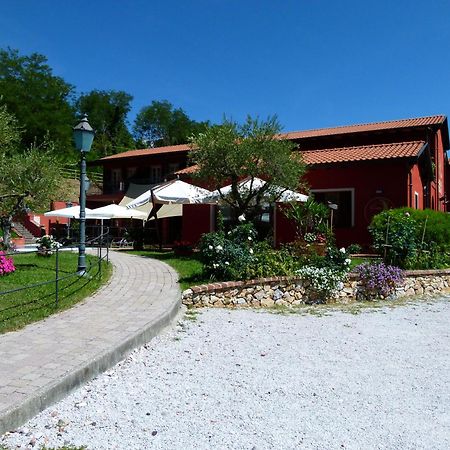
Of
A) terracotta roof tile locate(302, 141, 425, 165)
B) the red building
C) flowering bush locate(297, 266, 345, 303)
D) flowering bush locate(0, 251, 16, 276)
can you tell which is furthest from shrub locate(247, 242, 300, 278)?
terracotta roof tile locate(302, 141, 425, 165)

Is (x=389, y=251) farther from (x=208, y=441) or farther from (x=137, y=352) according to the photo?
(x=208, y=441)

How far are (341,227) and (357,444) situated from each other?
12.7 meters

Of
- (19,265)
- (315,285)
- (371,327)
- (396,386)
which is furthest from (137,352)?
(19,265)

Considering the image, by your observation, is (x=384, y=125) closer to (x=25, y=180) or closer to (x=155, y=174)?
(x=155, y=174)

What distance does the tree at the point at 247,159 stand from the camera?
13.0m

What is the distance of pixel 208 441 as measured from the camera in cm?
328

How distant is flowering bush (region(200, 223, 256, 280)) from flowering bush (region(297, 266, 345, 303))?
126cm

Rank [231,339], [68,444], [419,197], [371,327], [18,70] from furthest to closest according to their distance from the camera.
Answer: [18,70]
[419,197]
[371,327]
[231,339]
[68,444]

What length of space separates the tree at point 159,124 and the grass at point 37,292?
5772 centimetres

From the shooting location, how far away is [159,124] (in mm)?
69562

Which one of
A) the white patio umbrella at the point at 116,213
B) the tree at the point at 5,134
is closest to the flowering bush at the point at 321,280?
the tree at the point at 5,134

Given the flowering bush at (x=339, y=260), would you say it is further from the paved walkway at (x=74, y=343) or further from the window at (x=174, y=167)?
the window at (x=174, y=167)

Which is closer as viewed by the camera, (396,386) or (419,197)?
(396,386)

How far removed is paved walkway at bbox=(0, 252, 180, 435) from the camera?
11.7 feet
